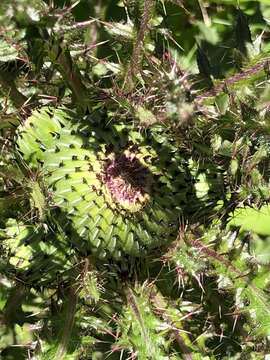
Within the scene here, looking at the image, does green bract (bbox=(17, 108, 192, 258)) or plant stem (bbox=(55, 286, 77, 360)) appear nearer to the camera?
green bract (bbox=(17, 108, 192, 258))

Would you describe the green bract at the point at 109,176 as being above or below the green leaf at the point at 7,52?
below

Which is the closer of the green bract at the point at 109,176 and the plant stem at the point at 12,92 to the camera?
the green bract at the point at 109,176

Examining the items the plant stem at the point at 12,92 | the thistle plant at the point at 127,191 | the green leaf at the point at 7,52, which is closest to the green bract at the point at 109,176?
the thistle plant at the point at 127,191

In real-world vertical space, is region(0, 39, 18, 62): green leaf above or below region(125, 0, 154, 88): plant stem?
above

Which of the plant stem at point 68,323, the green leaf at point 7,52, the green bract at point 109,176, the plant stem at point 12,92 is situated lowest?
the plant stem at point 68,323

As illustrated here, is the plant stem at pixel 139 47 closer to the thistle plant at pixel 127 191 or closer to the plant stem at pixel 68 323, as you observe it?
the thistle plant at pixel 127 191

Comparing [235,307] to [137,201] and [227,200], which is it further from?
[137,201]

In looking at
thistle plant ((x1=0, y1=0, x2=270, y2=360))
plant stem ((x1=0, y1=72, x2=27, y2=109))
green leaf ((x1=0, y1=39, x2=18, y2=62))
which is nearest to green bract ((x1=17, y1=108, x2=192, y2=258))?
thistle plant ((x1=0, y1=0, x2=270, y2=360))

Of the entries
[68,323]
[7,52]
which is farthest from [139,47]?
[68,323]

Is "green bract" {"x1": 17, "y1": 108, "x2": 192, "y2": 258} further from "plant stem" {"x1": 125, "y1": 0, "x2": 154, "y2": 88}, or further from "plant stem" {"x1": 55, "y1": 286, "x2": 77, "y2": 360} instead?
"plant stem" {"x1": 55, "y1": 286, "x2": 77, "y2": 360}
